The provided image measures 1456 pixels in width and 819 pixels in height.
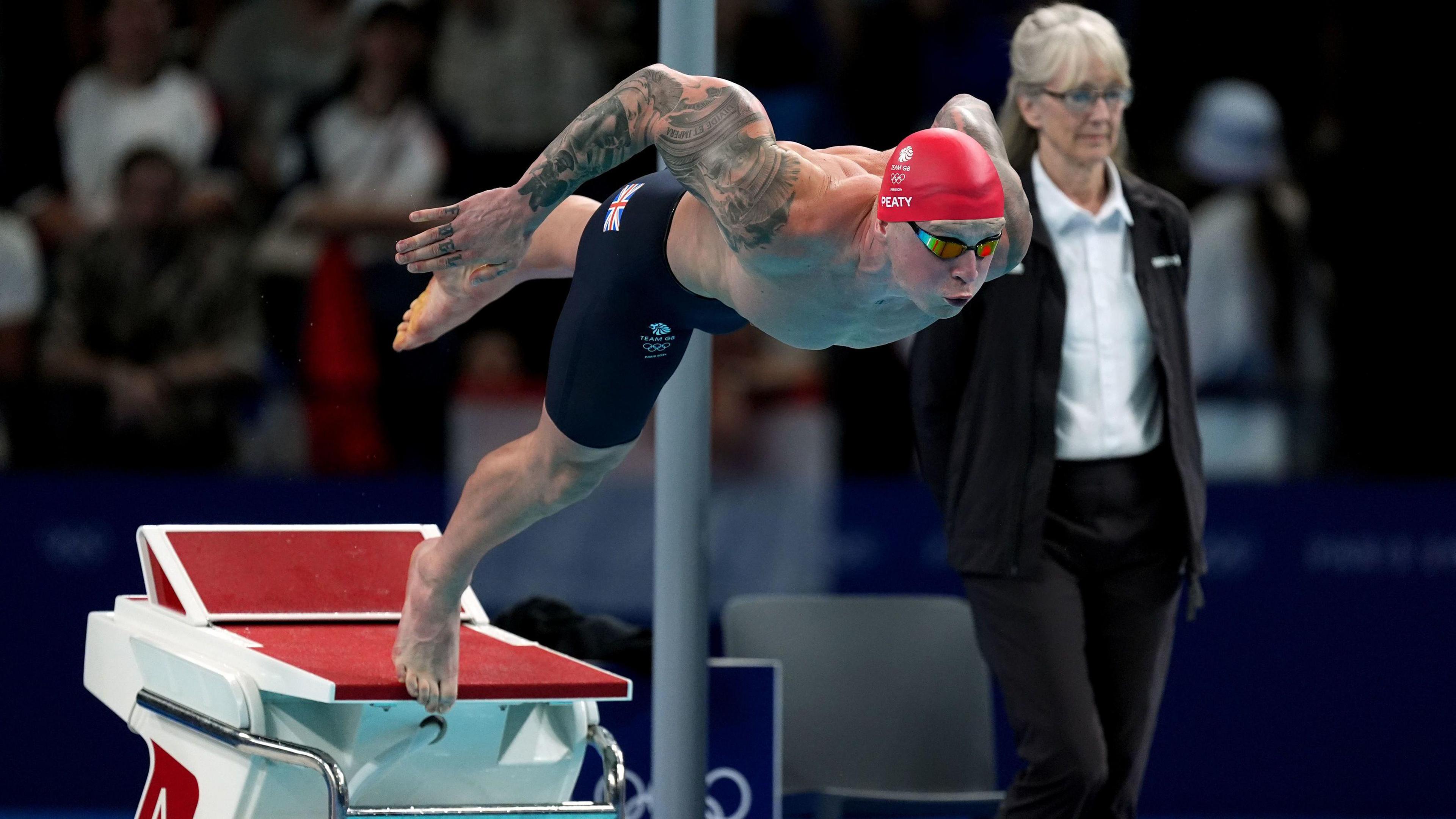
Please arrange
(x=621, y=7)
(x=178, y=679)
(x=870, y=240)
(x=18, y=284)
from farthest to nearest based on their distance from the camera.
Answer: (x=621, y=7)
(x=18, y=284)
(x=178, y=679)
(x=870, y=240)

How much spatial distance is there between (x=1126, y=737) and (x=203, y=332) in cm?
355

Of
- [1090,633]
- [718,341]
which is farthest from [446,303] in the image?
[718,341]

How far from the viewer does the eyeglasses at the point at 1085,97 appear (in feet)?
12.8

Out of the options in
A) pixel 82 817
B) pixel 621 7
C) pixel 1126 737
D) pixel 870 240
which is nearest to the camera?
pixel 870 240

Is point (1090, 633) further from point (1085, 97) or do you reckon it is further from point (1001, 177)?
point (1001, 177)

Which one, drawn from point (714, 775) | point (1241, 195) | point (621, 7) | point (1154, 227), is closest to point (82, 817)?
point (714, 775)

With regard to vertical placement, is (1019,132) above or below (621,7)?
below

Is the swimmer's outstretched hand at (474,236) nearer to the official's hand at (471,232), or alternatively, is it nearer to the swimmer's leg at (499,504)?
the official's hand at (471,232)

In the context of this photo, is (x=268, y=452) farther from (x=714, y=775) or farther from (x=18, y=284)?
(x=714, y=775)

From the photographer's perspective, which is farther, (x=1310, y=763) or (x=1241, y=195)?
(x=1241, y=195)

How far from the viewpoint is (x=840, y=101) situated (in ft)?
21.4

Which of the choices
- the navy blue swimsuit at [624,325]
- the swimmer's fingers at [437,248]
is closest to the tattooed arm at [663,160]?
the swimmer's fingers at [437,248]

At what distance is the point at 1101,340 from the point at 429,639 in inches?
63.4

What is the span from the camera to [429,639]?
3.32 meters
